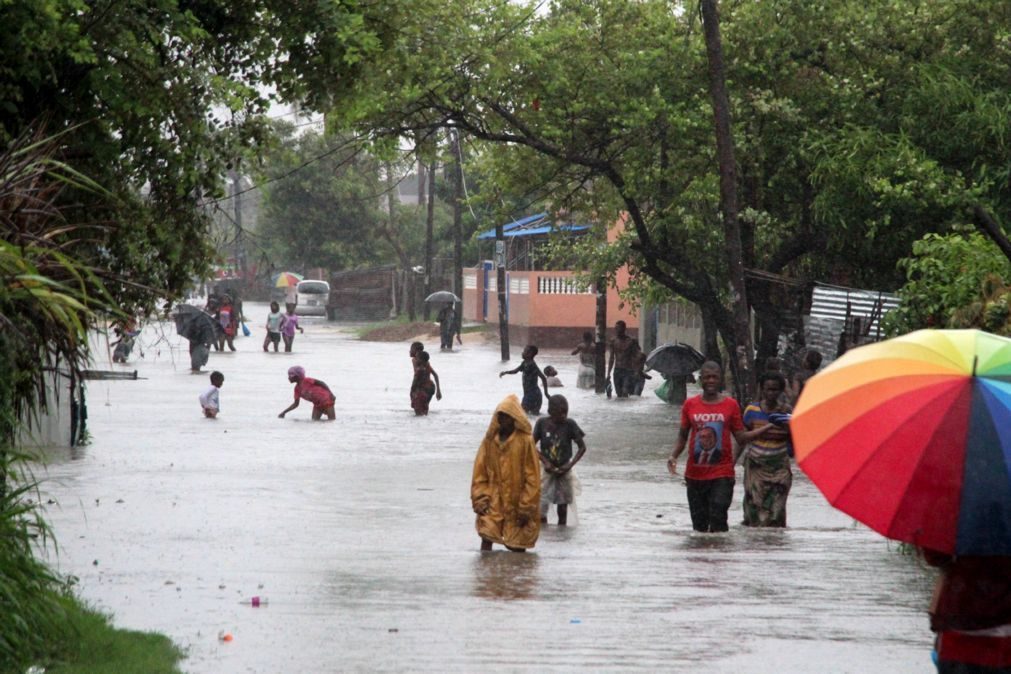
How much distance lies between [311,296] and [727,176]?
5744cm

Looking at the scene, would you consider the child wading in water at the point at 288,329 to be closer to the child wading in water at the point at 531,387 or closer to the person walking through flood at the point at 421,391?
the person walking through flood at the point at 421,391

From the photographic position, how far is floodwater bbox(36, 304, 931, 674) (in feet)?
26.7

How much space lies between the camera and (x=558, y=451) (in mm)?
13961

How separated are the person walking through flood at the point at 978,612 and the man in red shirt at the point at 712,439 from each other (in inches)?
285

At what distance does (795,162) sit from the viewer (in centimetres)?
2412

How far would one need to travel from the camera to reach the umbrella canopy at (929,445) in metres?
4.72

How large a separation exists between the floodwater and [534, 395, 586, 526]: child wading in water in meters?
0.31

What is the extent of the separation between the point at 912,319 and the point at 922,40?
445 inches

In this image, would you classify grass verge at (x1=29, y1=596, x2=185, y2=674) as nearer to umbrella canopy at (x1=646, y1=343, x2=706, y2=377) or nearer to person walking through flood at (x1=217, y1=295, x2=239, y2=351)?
umbrella canopy at (x1=646, y1=343, x2=706, y2=377)

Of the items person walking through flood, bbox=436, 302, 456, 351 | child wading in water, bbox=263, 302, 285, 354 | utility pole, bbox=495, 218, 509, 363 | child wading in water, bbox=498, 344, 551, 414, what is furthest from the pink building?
child wading in water, bbox=498, 344, 551, 414

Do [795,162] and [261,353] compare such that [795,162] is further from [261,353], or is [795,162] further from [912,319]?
[261,353]

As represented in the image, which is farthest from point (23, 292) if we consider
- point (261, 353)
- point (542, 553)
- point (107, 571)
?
point (261, 353)

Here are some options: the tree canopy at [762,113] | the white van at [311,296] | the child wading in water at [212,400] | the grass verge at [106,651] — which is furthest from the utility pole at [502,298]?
the grass verge at [106,651]

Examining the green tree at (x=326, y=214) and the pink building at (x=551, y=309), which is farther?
the green tree at (x=326, y=214)
